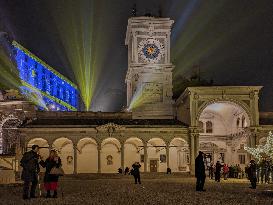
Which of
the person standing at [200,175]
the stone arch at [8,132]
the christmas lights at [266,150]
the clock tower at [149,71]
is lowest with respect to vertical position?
the person standing at [200,175]

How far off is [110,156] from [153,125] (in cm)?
599

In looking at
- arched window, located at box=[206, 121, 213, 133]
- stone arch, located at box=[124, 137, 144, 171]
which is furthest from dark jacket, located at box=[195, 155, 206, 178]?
arched window, located at box=[206, 121, 213, 133]

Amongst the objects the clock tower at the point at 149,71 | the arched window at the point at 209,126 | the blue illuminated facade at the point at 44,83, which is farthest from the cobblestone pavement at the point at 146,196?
the blue illuminated facade at the point at 44,83

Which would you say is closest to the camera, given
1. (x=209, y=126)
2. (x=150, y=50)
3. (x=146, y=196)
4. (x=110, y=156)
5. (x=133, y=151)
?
(x=146, y=196)

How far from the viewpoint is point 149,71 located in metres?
56.8

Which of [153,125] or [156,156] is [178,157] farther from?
[153,125]

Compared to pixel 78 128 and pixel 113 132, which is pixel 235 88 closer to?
pixel 113 132

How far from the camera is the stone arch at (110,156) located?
161ft

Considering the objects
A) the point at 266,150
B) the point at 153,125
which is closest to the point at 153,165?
the point at 153,125

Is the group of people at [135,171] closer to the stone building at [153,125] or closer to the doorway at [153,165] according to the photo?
the stone building at [153,125]

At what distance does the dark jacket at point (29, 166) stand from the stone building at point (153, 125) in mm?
30288

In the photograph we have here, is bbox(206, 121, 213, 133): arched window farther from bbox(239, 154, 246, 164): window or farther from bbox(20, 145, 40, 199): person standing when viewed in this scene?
bbox(20, 145, 40, 199): person standing

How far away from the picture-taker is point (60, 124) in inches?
1849

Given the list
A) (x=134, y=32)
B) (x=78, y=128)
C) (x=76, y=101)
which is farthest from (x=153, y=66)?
(x=76, y=101)
